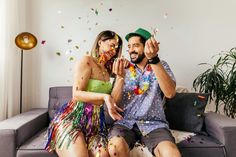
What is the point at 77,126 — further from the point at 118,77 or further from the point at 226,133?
the point at 226,133

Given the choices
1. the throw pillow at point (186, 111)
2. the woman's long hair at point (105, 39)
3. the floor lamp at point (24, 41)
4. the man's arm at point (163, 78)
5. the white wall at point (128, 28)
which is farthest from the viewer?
the white wall at point (128, 28)

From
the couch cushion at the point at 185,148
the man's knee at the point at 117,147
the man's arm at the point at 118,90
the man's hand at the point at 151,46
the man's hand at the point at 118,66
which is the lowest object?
the couch cushion at the point at 185,148

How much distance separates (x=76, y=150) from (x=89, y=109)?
1.05ft

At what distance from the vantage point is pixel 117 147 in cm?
159

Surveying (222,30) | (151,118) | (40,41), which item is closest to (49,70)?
(40,41)

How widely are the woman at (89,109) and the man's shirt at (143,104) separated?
0.13 m

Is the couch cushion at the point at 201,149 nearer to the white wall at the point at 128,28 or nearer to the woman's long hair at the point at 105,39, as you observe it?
the woman's long hair at the point at 105,39

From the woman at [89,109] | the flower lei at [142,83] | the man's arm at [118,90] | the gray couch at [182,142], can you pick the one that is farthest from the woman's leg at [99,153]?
the flower lei at [142,83]

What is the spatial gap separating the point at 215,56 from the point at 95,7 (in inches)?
51.3

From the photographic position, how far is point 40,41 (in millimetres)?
2656

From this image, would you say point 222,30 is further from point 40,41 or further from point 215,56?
point 40,41

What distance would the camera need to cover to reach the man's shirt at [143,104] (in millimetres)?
1863

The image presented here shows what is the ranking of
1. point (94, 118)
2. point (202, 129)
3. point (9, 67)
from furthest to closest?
point (9, 67), point (202, 129), point (94, 118)

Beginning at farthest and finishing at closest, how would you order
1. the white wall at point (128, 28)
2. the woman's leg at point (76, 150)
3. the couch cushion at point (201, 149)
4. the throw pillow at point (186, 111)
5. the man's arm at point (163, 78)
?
1. the white wall at point (128, 28)
2. the throw pillow at point (186, 111)
3. the couch cushion at point (201, 149)
4. the man's arm at point (163, 78)
5. the woman's leg at point (76, 150)
